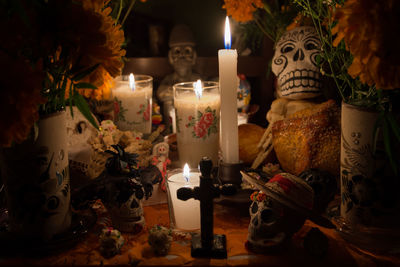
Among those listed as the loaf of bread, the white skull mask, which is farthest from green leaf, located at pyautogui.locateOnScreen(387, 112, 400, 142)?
the white skull mask

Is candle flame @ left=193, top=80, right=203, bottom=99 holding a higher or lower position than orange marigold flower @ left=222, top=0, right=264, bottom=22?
lower

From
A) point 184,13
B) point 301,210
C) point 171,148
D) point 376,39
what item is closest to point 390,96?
point 376,39

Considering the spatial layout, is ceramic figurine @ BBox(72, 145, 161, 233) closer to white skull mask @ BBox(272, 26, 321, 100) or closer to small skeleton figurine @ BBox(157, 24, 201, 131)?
white skull mask @ BBox(272, 26, 321, 100)

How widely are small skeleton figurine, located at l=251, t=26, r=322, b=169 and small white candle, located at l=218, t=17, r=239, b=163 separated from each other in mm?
217

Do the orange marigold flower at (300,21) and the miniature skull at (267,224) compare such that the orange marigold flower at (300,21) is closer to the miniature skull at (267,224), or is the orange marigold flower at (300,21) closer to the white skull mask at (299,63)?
the white skull mask at (299,63)

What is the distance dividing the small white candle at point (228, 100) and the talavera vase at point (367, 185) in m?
0.23

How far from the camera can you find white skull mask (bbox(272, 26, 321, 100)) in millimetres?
1056

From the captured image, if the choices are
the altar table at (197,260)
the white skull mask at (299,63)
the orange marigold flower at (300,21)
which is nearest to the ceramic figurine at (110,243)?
the altar table at (197,260)

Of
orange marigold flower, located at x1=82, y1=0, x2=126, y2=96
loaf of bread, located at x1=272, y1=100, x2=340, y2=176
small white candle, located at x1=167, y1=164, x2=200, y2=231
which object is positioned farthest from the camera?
loaf of bread, located at x1=272, y1=100, x2=340, y2=176

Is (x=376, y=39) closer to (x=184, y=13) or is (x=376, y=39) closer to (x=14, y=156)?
(x=14, y=156)

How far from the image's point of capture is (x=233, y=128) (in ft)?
2.99

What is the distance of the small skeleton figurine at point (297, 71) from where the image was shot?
1.06 meters

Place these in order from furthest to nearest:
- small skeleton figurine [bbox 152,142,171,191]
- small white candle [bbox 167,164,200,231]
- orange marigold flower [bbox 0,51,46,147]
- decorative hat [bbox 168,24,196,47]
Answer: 1. decorative hat [bbox 168,24,196,47]
2. small skeleton figurine [bbox 152,142,171,191]
3. small white candle [bbox 167,164,200,231]
4. orange marigold flower [bbox 0,51,46,147]

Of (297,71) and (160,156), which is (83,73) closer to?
(160,156)
